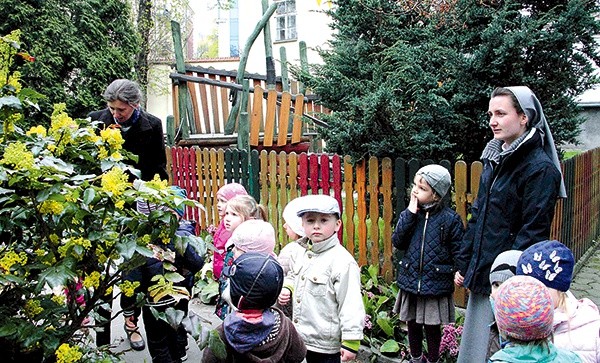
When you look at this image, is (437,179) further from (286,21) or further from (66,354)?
(286,21)

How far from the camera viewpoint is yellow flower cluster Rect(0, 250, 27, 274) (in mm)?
1882

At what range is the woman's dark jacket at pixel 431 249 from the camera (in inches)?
148

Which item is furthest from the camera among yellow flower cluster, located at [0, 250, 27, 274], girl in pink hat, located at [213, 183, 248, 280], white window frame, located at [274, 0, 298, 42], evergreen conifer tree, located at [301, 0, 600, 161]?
white window frame, located at [274, 0, 298, 42]

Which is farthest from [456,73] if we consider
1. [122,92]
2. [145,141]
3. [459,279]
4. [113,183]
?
[113,183]

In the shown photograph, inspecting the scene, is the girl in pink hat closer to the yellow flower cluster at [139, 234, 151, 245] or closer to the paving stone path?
the yellow flower cluster at [139, 234, 151, 245]

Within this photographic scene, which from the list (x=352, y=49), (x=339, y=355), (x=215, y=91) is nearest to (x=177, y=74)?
(x=215, y=91)

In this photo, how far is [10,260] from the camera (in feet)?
6.21

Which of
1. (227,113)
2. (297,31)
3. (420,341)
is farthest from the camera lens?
(297,31)

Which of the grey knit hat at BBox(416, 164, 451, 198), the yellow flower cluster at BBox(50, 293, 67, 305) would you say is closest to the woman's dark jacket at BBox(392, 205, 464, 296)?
the grey knit hat at BBox(416, 164, 451, 198)

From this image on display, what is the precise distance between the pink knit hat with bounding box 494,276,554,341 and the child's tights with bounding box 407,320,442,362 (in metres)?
1.78

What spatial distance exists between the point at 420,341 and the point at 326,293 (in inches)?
43.7

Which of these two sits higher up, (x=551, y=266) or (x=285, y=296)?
(x=551, y=266)

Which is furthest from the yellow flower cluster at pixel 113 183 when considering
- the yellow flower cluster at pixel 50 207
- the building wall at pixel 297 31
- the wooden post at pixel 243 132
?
the building wall at pixel 297 31

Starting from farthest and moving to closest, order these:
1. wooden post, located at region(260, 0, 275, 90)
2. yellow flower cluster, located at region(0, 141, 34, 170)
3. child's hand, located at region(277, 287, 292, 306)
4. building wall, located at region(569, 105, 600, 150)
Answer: building wall, located at region(569, 105, 600, 150), wooden post, located at region(260, 0, 275, 90), child's hand, located at region(277, 287, 292, 306), yellow flower cluster, located at region(0, 141, 34, 170)
